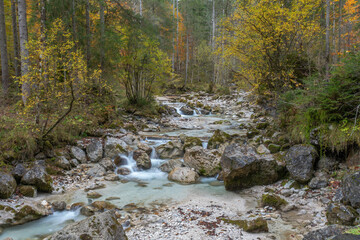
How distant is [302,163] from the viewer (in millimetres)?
6824

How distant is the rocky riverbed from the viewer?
→ 4.93m

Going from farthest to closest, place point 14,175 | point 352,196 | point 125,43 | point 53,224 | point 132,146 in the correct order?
point 125,43
point 132,146
point 14,175
point 53,224
point 352,196

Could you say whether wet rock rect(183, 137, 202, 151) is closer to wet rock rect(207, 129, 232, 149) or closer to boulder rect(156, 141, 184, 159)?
boulder rect(156, 141, 184, 159)

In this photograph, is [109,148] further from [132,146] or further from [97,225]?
[97,225]

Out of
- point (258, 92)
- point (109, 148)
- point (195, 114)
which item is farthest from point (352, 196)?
point (195, 114)

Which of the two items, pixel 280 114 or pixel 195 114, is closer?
pixel 280 114

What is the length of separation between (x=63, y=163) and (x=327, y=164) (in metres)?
8.09

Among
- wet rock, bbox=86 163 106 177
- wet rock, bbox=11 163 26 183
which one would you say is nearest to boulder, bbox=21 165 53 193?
wet rock, bbox=11 163 26 183

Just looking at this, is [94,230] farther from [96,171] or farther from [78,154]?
[78,154]

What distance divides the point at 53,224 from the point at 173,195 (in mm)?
3069

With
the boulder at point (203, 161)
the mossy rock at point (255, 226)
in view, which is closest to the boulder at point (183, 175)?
the boulder at point (203, 161)

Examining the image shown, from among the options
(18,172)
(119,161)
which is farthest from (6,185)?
(119,161)

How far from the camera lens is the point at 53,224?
5.46 meters

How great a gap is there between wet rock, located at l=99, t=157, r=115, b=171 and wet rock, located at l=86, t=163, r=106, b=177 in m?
0.15
